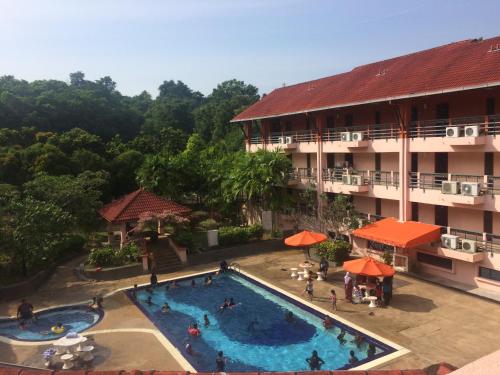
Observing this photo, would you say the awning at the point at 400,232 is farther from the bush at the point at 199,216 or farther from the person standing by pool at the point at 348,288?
the bush at the point at 199,216

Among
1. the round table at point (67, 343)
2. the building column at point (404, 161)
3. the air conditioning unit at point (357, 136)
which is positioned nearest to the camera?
the round table at point (67, 343)

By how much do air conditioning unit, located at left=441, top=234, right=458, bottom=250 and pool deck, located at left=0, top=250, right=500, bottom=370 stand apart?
2.44 metres

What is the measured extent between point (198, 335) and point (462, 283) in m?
15.3

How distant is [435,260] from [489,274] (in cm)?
330

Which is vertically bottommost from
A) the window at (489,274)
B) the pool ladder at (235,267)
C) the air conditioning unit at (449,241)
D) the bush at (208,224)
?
the pool ladder at (235,267)

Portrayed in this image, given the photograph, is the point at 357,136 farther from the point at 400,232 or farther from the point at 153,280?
the point at 153,280

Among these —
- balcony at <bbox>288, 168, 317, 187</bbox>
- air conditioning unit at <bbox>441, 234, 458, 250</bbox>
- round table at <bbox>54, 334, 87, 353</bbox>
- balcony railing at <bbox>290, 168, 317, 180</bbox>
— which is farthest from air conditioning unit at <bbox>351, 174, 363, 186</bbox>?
round table at <bbox>54, 334, 87, 353</bbox>

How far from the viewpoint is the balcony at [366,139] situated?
28.4 meters

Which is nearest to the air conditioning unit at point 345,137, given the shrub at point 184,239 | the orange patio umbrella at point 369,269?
the orange patio umbrella at point 369,269

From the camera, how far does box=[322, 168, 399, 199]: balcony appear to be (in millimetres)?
28575

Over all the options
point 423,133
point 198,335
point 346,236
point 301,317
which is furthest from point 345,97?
point 198,335

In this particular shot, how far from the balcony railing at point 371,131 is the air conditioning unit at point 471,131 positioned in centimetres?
541

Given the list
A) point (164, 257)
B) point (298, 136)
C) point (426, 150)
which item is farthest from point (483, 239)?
point (164, 257)

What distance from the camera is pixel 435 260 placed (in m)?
26.3
